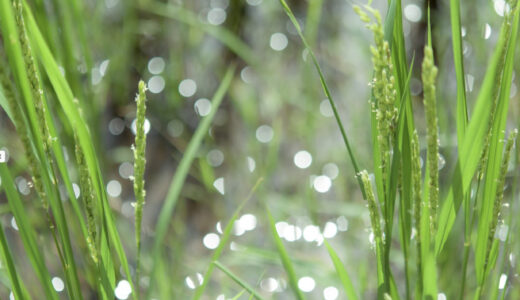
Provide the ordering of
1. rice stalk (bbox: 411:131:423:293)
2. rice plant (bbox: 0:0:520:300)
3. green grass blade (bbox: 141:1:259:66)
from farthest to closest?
green grass blade (bbox: 141:1:259:66) → rice plant (bbox: 0:0:520:300) → rice stalk (bbox: 411:131:423:293)

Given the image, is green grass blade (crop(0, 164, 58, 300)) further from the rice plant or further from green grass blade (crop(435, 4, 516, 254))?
green grass blade (crop(435, 4, 516, 254))

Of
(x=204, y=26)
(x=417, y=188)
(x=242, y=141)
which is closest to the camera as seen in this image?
(x=417, y=188)

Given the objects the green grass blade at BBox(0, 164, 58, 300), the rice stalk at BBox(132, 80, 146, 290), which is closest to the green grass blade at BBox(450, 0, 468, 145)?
the rice stalk at BBox(132, 80, 146, 290)

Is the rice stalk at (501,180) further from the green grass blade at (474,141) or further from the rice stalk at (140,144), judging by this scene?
the rice stalk at (140,144)

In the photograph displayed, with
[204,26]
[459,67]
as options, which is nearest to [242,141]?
[204,26]

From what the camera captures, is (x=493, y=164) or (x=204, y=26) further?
(x=204, y=26)

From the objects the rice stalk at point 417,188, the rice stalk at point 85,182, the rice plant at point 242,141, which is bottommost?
the rice stalk at point 417,188

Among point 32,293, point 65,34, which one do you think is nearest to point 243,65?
point 65,34

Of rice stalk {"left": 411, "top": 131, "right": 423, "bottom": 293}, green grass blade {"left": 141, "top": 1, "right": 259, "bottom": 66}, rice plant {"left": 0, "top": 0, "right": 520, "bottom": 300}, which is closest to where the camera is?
rice stalk {"left": 411, "top": 131, "right": 423, "bottom": 293}

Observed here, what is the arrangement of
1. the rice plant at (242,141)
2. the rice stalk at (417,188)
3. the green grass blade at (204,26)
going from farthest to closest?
the green grass blade at (204,26), the rice plant at (242,141), the rice stalk at (417,188)

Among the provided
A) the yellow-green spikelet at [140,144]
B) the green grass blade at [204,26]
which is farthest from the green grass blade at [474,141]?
the green grass blade at [204,26]

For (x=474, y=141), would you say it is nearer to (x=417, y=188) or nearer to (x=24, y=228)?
(x=417, y=188)
